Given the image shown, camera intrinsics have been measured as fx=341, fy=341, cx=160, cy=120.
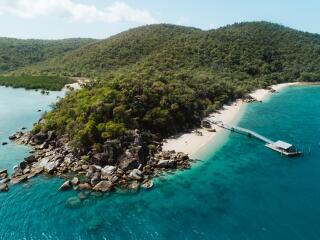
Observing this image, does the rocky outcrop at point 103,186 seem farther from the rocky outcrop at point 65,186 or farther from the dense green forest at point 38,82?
the dense green forest at point 38,82

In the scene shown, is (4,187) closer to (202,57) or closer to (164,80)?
(164,80)

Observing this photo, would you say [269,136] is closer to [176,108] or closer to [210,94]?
[176,108]

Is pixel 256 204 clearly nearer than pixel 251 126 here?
Yes

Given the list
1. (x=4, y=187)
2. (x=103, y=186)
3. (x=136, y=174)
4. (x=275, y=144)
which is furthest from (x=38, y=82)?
(x=275, y=144)

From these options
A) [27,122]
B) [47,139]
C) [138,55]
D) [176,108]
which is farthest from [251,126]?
[138,55]

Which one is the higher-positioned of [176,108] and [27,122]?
[176,108]

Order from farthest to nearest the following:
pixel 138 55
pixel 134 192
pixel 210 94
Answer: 1. pixel 138 55
2. pixel 210 94
3. pixel 134 192
